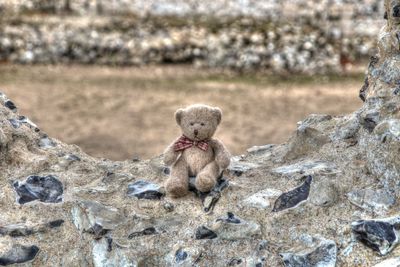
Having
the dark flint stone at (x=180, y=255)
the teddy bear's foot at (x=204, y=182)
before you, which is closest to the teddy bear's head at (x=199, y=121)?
the teddy bear's foot at (x=204, y=182)

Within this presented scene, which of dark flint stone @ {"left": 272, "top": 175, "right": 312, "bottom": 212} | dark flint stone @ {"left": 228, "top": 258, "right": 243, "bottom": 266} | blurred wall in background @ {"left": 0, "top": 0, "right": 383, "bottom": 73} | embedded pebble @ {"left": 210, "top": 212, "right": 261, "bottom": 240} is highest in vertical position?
dark flint stone @ {"left": 272, "top": 175, "right": 312, "bottom": 212}

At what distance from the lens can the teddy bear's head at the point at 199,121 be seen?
3623 mm

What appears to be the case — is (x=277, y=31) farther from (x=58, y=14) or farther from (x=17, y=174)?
(x=17, y=174)

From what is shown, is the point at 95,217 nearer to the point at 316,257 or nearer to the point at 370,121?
the point at 316,257

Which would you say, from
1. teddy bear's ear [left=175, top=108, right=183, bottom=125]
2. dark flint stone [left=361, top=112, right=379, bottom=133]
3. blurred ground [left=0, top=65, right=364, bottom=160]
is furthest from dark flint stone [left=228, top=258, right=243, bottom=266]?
blurred ground [left=0, top=65, right=364, bottom=160]

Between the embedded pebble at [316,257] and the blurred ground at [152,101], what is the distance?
597cm

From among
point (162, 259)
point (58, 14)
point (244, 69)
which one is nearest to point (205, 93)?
point (244, 69)

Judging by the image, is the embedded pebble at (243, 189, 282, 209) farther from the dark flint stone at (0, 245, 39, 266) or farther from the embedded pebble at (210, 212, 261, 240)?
the dark flint stone at (0, 245, 39, 266)

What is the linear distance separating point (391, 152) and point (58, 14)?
49.5 feet

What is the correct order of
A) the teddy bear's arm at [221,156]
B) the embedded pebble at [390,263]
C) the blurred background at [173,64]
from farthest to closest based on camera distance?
the blurred background at [173,64]
the teddy bear's arm at [221,156]
the embedded pebble at [390,263]

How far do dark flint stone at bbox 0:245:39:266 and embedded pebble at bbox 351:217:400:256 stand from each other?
171 cm

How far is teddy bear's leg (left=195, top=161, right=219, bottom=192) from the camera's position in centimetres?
352

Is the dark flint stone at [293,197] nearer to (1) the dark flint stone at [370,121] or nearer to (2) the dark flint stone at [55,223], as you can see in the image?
(1) the dark flint stone at [370,121]

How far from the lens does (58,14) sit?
1708 cm
